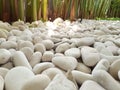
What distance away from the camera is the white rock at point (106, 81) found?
67cm

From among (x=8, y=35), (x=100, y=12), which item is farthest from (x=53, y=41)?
(x=100, y=12)

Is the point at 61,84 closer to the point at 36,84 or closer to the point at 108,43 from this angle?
the point at 36,84

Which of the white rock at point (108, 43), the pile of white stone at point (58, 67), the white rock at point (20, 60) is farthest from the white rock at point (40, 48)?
the white rock at point (108, 43)

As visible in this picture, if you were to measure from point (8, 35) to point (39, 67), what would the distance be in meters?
0.59

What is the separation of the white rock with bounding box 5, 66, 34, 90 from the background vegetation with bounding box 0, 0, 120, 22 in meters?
1.24

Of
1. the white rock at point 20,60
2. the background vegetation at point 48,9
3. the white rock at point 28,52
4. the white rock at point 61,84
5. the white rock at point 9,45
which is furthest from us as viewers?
the background vegetation at point 48,9

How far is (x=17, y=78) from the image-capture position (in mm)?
712

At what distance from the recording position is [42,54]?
41.5 inches

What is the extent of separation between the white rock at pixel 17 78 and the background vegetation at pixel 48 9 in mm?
1239

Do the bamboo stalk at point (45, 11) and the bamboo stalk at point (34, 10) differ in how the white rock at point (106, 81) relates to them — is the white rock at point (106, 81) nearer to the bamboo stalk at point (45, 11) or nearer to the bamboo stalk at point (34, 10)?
the bamboo stalk at point (34, 10)

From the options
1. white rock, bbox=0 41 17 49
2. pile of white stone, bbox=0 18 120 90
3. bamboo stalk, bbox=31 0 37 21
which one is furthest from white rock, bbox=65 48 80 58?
bamboo stalk, bbox=31 0 37 21

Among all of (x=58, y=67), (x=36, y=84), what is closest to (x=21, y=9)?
(x=58, y=67)

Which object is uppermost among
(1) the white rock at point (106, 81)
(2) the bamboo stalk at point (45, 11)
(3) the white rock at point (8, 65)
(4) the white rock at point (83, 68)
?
(2) the bamboo stalk at point (45, 11)

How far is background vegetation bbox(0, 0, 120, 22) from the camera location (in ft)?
6.42
